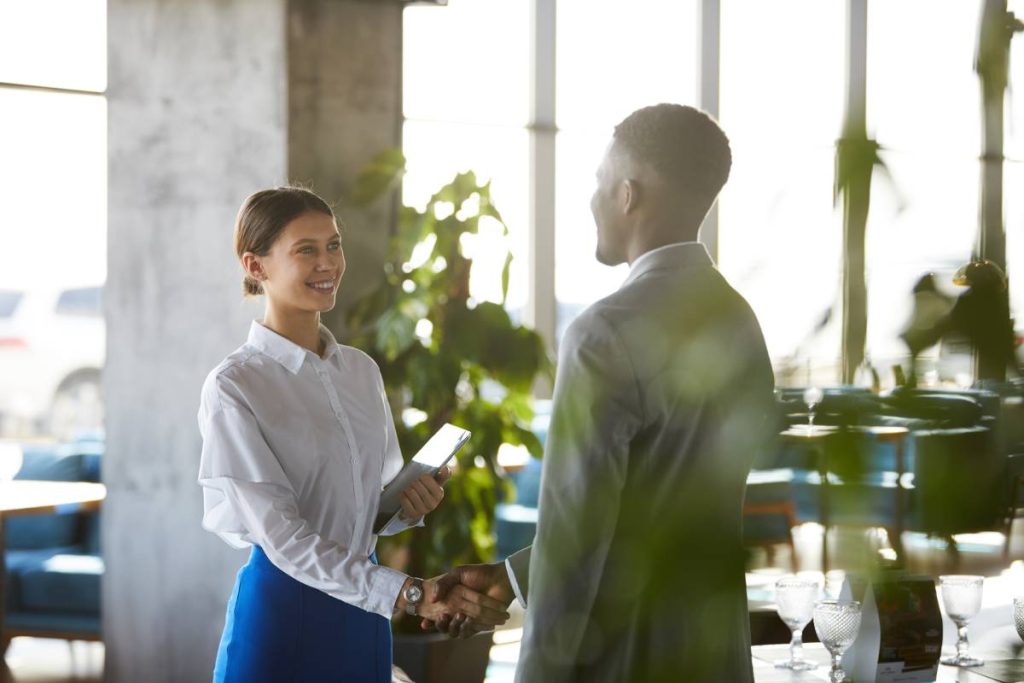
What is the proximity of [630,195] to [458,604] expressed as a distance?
0.92m

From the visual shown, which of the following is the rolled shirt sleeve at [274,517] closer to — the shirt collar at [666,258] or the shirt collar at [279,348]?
the shirt collar at [279,348]

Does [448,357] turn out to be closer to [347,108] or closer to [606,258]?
[347,108]

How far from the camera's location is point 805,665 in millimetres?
2328

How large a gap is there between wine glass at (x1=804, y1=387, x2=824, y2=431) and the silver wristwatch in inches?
72.8

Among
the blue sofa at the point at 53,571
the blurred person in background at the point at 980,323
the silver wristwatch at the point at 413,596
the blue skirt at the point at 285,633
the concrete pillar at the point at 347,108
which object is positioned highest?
the concrete pillar at the point at 347,108

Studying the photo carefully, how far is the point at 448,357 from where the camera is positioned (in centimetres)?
452

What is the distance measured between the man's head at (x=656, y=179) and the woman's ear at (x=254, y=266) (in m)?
1.03

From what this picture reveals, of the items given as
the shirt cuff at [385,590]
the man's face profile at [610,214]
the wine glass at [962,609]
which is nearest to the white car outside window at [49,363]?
the shirt cuff at [385,590]

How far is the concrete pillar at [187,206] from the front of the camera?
4.55 metres

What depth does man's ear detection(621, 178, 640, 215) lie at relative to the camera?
1547mm

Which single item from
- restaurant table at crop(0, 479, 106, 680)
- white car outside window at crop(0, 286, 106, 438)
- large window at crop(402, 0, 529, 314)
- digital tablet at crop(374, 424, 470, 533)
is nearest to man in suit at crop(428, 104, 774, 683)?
digital tablet at crop(374, 424, 470, 533)

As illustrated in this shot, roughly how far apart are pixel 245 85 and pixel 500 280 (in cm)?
119

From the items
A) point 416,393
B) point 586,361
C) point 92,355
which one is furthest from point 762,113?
point 92,355

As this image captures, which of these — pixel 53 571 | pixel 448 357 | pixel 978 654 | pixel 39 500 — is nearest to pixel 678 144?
pixel 978 654
